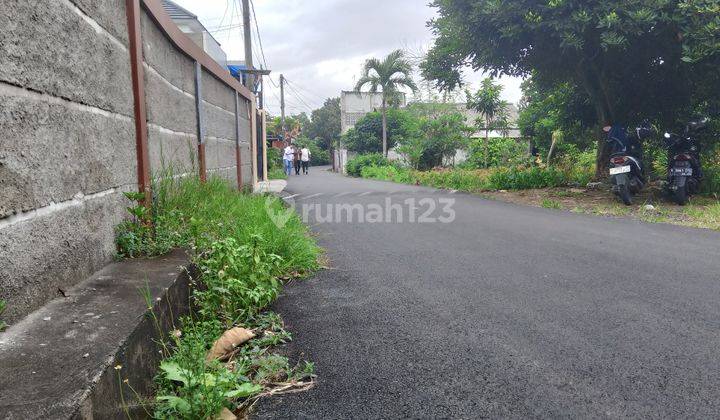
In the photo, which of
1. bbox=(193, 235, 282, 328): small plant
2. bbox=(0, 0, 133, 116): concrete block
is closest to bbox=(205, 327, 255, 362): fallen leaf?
bbox=(193, 235, 282, 328): small plant

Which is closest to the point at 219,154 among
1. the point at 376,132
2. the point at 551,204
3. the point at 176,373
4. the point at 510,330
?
the point at 510,330

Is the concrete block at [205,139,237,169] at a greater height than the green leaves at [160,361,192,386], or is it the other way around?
the concrete block at [205,139,237,169]

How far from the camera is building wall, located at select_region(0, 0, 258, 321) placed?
6.01ft

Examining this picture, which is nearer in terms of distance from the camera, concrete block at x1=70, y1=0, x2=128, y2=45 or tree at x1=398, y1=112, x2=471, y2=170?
concrete block at x1=70, y1=0, x2=128, y2=45

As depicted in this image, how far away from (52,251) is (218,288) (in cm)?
109

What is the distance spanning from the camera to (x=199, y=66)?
5.57 metres

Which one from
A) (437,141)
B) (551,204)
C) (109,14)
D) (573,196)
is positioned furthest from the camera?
(437,141)

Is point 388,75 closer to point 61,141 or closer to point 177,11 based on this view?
point 177,11

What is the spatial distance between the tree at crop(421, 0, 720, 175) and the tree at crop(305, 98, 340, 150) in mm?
48806

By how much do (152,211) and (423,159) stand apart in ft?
66.5

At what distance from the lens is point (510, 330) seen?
2.83 metres

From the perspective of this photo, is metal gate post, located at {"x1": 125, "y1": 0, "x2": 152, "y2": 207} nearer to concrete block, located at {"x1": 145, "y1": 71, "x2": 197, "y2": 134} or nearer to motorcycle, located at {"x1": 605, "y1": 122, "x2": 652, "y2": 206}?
concrete block, located at {"x1": 145, "y1": 71, "x2": 197, "y2": 134}

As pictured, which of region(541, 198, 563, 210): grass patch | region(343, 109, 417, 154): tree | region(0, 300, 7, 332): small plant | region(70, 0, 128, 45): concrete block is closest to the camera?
region(0, 300, 7, 332): small plant

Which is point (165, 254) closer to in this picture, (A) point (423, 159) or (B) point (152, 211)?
(B) point (152, 211)
